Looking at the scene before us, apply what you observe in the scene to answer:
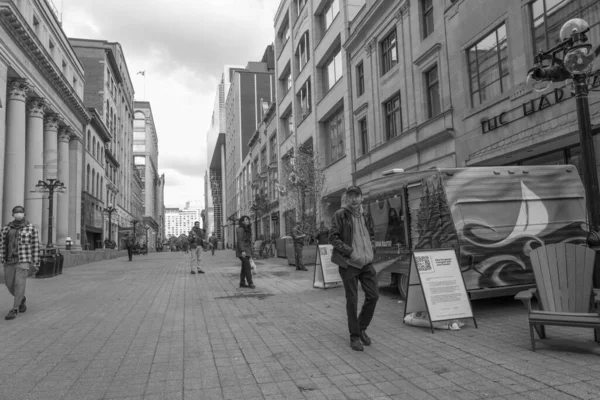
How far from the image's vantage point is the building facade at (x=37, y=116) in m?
22.8

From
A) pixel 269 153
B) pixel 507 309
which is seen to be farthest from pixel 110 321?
pixel 269 153

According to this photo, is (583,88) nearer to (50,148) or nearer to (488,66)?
(488,66)

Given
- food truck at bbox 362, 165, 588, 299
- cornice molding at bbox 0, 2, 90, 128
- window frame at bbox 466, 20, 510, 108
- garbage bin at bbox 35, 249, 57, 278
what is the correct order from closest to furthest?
food truck at bbox 362, 165, 588, 299 → window frame at bbox 466, 20, 510, 108 → garbage bin at bbox 35, 249, 57, 278 → cornice molding at bbox 0, 2, 90, 128

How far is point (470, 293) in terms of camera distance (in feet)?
23.0

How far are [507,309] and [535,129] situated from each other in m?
6.72

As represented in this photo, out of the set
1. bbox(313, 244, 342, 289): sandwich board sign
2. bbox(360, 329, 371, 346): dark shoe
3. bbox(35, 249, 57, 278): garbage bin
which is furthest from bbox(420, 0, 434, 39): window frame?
bbox(35, 249, 57, 278): garbage bin

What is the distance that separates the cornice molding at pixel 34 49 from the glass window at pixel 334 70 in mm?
16939

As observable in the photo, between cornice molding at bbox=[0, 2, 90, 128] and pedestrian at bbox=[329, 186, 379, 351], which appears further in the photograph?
cornice molding at bbox=[0, 2, 90, 128]

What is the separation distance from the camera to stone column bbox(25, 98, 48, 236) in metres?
26.7

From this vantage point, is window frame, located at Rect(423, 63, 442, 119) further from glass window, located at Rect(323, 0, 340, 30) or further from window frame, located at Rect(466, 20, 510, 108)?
glass window, located at Rect(323, 0, 340, 30)

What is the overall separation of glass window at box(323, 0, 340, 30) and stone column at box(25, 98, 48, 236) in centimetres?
1865

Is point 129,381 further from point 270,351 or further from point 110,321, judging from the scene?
point 110,321

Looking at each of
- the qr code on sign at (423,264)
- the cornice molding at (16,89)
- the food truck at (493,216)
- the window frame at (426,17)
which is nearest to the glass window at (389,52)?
the window frame at (426,17)

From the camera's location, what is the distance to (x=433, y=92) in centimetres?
1797
